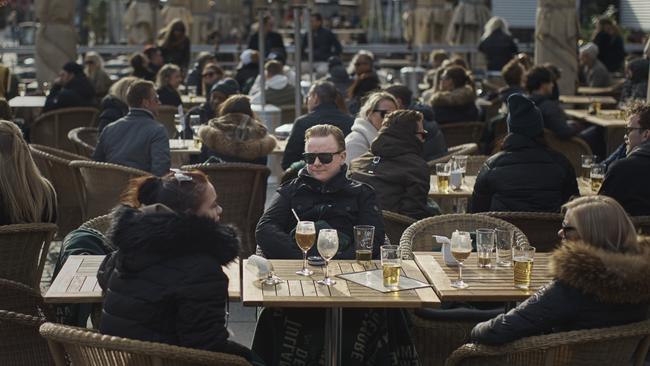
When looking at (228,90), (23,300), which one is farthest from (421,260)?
(228,90)

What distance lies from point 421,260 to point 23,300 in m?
1.65

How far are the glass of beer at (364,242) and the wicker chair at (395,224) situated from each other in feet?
2.94

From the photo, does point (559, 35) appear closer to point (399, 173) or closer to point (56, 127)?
point (56, 127)

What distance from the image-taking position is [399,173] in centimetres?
616

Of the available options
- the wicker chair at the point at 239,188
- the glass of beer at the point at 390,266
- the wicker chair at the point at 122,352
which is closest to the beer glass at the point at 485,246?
the glass of beer at the point at 390,266

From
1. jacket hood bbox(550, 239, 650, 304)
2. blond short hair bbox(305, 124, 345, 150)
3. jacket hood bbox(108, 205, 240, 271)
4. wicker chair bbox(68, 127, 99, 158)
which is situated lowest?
wicker chair bbox(68, 127, 99, 158)

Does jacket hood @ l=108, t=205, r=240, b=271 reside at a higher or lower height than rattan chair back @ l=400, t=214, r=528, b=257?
higher

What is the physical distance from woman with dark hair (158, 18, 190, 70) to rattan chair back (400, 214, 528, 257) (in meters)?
9.96

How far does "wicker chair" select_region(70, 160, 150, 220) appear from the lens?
704 centimetres

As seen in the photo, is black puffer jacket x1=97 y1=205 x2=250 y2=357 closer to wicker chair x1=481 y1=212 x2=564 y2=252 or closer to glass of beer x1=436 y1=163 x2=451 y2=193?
wicker chair x1=481 y1=212 x2=564 y2=252

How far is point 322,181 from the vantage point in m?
5.37

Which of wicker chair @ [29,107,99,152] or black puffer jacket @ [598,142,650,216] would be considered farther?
wicker chair @ [29,107,99,152]

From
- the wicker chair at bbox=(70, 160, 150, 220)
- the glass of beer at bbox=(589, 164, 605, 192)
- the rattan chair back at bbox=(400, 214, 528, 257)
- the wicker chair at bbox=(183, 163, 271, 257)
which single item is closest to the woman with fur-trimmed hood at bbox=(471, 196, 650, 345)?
the rattan chair back at bbox=(400, 214, 528, 257)

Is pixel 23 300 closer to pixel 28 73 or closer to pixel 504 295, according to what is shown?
pixel 504 295
